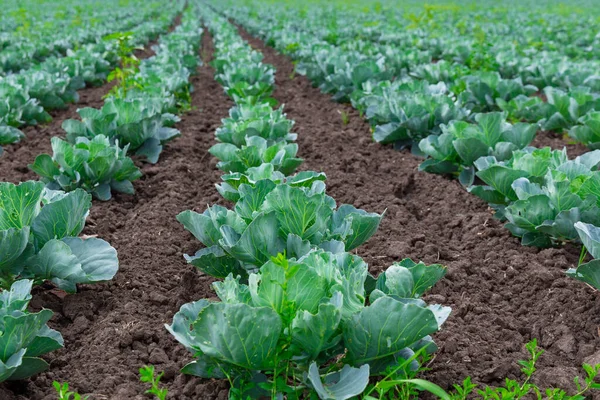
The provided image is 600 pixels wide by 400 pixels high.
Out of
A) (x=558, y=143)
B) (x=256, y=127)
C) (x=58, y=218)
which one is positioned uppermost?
(x=58, y=218)

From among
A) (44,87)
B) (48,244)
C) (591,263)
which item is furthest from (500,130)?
(44,87)

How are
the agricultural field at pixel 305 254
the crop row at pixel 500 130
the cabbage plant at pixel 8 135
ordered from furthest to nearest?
the cabbage plant at pixel 8 135, the crop row at pixel 500 130, the agricultural field at pixel 305 254

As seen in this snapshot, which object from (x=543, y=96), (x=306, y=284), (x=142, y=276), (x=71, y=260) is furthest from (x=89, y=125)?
(x=543, y=96)

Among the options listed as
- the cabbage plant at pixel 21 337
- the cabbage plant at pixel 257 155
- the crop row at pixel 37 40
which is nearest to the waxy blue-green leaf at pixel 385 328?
the cabbage plant at pixel 21 337

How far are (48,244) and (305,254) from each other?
1194mm

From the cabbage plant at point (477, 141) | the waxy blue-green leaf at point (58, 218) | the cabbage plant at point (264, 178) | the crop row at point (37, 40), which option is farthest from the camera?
the crop row at point (37, 40)

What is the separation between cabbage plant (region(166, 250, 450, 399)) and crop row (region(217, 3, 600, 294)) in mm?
1087

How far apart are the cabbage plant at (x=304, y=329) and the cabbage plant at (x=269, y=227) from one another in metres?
0.36

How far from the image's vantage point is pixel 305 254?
8.23 ft

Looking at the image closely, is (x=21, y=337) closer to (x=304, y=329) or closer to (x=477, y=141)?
(x=304, y=329)

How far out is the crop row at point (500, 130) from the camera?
11.1 feet

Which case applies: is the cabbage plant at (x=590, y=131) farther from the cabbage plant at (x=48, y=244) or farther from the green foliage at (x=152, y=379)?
the green foliage at (x=152, y=379)

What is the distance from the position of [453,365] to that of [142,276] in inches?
68.0

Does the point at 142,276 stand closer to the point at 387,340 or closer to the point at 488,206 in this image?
the point at 387,340
